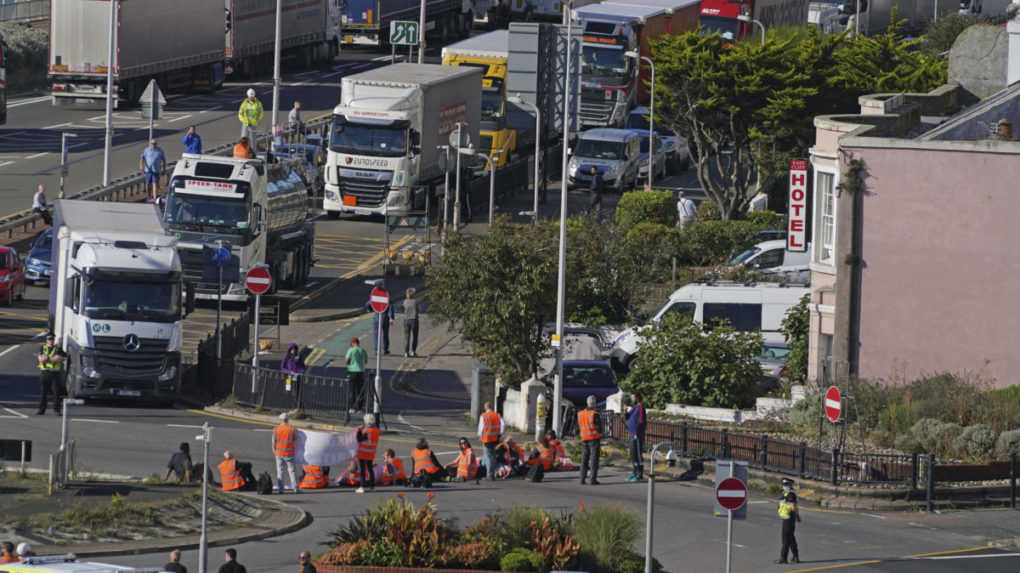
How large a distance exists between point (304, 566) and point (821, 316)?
1709 cm

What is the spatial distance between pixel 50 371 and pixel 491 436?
8995 mm

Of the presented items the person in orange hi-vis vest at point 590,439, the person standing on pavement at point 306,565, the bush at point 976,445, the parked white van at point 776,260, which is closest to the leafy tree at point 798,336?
the bush at point 976,445

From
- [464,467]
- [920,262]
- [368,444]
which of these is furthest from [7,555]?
[920,262]

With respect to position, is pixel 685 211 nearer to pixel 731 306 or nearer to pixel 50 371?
pixel 731 306

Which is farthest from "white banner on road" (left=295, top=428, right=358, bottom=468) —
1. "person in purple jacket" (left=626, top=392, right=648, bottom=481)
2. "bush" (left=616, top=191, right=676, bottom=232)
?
"bush" (left=616, top=191, right=676, bottom=232)

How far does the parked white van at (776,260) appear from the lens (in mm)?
47438

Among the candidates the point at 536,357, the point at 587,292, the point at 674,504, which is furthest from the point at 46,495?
the point at 587,292

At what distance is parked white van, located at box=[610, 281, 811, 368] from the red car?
15.0 meters

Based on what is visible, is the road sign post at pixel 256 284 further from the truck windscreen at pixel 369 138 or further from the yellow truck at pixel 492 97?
the yellow truck at pixel 492 97

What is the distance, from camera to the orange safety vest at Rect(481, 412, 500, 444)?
32.9m

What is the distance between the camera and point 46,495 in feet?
92.8

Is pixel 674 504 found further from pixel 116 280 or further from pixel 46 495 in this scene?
pixel 116 280

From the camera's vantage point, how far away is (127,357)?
124 feet

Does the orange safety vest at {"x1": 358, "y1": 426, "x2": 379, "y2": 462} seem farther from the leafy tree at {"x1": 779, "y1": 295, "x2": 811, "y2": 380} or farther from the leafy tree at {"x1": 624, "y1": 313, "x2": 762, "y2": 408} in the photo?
the leafy tree at {"x1": 779, "y1": 295, "x2": 811, "y2": 380}
